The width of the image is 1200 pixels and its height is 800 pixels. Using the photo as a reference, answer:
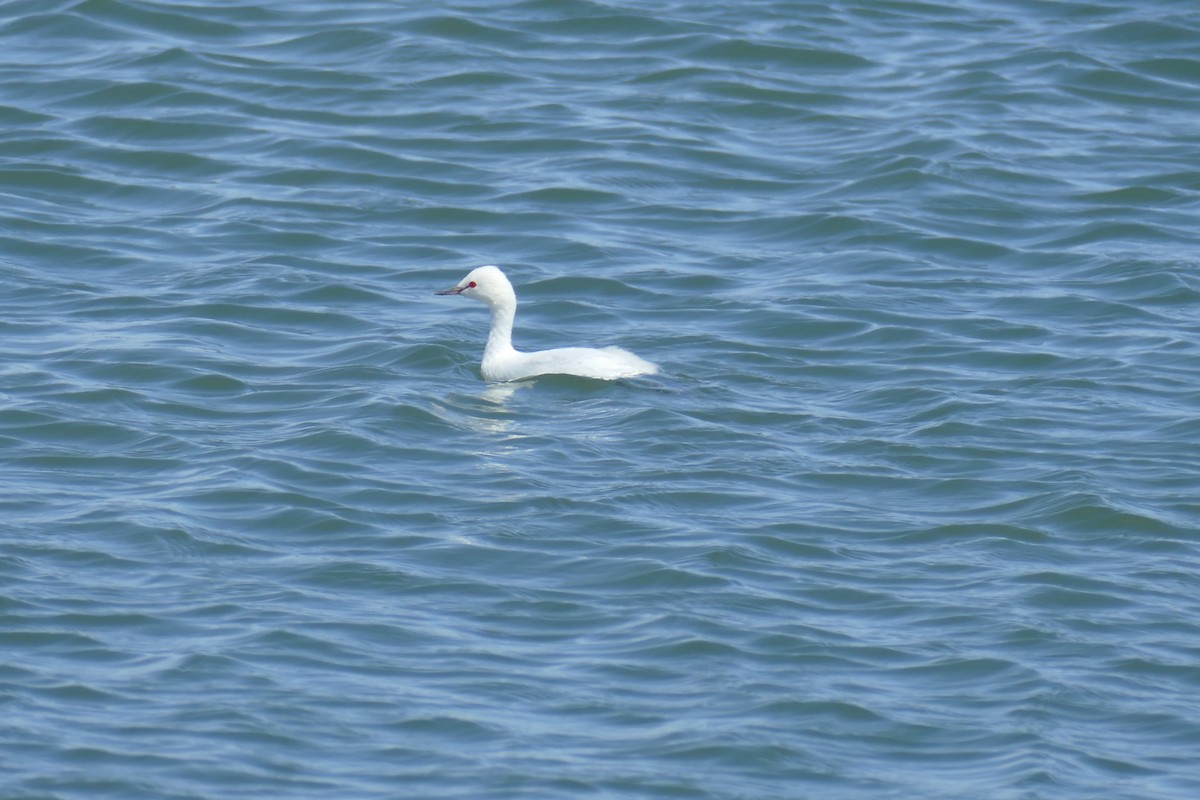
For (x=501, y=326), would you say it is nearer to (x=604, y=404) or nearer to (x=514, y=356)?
(x=514, y=356)

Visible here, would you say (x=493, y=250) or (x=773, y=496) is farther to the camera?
(x=493, y=250)

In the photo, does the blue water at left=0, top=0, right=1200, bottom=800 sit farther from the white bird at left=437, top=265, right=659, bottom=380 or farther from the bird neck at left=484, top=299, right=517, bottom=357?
the bird neck at left=484, top=299, right=517, bottom=357

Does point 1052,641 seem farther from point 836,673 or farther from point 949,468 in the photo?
point 949,468

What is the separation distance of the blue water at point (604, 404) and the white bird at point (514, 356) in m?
0.12

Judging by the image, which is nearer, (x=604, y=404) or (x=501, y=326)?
(x=604, y=404)

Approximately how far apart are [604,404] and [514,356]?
2.82 feet

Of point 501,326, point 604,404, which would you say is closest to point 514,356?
point 501,326

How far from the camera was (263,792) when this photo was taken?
7926 millimetres

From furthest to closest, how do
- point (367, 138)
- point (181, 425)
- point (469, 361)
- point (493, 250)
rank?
point (367, 138) < point (493, 250) < point (469, 361) < point (181, 425)

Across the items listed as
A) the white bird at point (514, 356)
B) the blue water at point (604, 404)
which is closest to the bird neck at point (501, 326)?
the white bird at point (514, 356)

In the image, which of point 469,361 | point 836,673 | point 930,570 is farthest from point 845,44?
point 836,673

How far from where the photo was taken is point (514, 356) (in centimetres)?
1288

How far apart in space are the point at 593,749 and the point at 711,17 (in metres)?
11.9

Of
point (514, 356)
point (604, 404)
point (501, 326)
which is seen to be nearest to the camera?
point (604, 404)
